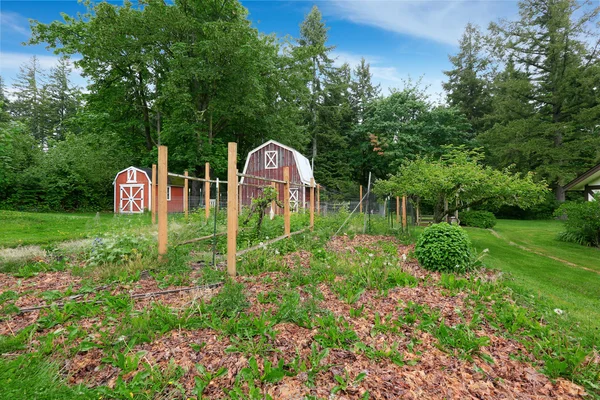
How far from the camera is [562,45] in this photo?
64.7 ft

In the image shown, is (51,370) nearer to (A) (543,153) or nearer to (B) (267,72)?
(B) (267,72)

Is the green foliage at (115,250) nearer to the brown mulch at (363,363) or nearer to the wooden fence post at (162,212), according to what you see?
the wooden fence post at (162,212)

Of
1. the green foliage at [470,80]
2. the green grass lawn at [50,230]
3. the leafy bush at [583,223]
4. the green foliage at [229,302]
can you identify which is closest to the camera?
the green foliage at [229,302]

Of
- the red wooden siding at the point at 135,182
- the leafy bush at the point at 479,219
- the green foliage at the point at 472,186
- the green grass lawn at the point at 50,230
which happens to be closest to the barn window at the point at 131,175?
the red wooden siding at the point at 135,182

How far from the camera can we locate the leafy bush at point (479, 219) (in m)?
15.2

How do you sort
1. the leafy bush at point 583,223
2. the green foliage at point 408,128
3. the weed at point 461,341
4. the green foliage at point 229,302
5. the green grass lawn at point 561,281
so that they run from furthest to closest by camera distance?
the green foliage at point 408,128
the leafy bush at point 583,223
the green grass lawn at point 561,281
the green foliage at point 229,302
the weed at point 461,341

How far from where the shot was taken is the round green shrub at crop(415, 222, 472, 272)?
4809 millimetres

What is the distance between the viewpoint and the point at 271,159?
55.7 ft

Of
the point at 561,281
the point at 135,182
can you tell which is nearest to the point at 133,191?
the point at 135,182

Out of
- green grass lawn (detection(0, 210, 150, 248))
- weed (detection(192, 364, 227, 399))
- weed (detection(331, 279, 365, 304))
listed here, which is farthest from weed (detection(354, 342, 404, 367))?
green grass lawn (detection(0, 210, 150, 248))

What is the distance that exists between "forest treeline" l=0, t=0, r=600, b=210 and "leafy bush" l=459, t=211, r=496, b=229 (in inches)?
300

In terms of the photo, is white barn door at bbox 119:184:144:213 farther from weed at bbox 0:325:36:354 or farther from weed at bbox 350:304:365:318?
weed at bbox 350:304:365:318

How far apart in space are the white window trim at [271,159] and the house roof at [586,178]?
1372 cm

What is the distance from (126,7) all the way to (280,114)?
10.3 meters
